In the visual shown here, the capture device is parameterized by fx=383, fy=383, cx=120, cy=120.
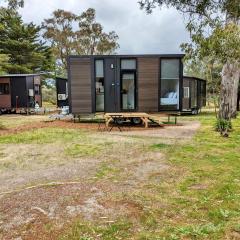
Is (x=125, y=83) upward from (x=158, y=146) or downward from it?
upward

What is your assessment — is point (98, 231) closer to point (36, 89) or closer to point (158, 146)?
point (158, 146)

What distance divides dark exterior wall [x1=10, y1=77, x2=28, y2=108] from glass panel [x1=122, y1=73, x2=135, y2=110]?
Result: 9768 mm

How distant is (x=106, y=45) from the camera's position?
3962cm

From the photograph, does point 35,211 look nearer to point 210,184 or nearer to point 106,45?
point 210,184

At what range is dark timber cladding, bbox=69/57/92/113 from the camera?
1492 cm

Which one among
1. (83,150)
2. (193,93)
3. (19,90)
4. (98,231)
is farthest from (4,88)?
(98,231)

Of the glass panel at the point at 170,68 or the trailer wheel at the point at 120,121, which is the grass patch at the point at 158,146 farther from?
the glass panel at the point at 170,68

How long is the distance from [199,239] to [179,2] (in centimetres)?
1189

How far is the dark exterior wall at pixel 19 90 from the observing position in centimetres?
2320

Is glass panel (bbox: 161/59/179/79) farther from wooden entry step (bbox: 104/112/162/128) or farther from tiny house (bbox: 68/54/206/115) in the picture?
wooden entry step (bbox: 104/112/162/128)

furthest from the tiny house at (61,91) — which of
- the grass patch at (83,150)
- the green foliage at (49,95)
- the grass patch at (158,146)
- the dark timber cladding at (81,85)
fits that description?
the green foliage at (49,95)

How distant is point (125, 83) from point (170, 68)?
6.14 ft

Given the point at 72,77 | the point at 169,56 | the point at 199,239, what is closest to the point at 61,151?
the point at 199,239

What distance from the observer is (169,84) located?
1533cm
